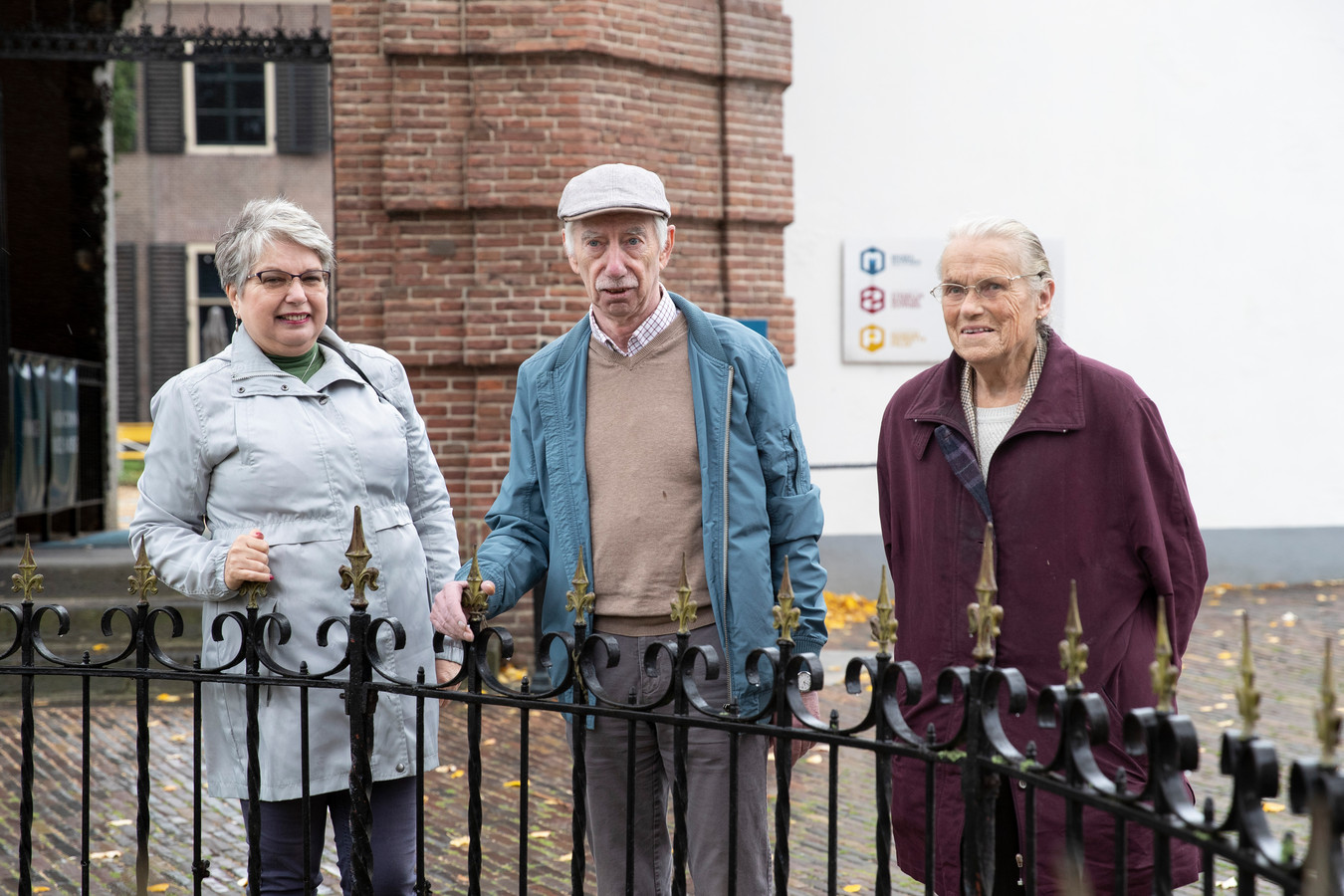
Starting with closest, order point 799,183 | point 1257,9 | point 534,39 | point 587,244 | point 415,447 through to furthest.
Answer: point 587,244, point 415,447, point 534,39, point 799,183, point 1257,9

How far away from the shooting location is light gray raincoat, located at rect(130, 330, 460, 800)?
266cm

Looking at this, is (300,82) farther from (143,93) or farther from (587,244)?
(587,244)

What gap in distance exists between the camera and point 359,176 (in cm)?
755

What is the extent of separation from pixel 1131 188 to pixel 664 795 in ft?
27.4

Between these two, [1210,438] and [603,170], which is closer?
[603,170]

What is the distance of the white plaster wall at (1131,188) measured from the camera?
9273 millimetres

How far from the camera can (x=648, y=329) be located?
2.75 m

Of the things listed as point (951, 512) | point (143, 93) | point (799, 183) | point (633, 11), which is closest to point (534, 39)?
point (633, 11)

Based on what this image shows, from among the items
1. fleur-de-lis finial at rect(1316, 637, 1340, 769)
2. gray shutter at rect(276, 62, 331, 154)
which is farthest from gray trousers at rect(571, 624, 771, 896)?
gray shutter at rect(276, 62, 331, 154)

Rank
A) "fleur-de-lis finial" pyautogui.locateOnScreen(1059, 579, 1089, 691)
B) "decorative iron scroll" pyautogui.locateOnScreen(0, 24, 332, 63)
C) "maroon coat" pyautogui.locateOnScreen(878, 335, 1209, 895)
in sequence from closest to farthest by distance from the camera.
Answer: "fleur-de-lis finial" pyautogui.locateOnScreen(1059, 579, 1089, 691) → "maroon coat" pyautogui.locateOnScreen(878, 335, 1209, 895) → "decorative iron scroll" pyautogui.locateOnScreen(0, 24, 332, 63)

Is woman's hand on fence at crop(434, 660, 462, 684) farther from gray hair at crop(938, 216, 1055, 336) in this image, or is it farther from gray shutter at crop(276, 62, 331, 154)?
gray shutter at crop(276, 62, 331, 154)

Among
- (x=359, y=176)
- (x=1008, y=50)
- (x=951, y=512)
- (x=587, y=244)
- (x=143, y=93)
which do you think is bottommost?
(x=951, y=512)

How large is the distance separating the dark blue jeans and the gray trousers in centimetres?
41

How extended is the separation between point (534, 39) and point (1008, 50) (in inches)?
156
